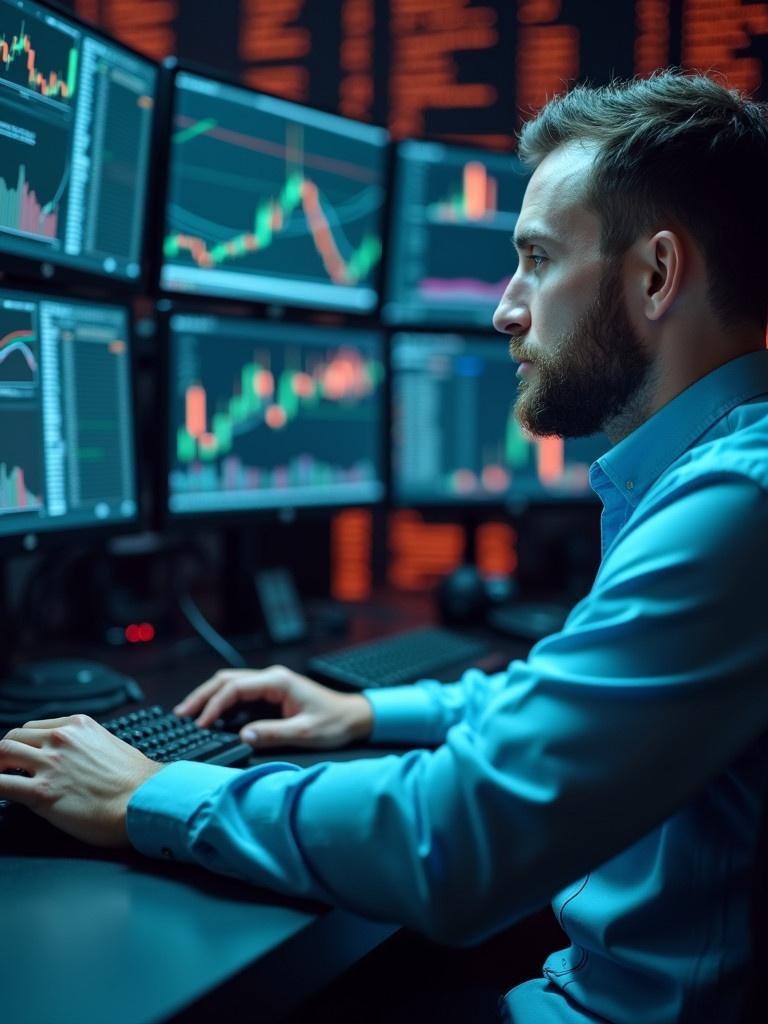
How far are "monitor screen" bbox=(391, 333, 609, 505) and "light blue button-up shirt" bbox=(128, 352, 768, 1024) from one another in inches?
40.4

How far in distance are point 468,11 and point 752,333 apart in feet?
5.34

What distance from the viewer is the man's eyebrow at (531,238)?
975 millimetres

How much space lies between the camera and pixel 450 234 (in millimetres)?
1855

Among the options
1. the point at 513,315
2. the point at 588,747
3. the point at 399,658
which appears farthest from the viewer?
the point at 399,658

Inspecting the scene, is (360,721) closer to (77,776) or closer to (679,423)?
(77,776)

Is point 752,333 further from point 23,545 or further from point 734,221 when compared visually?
point 23,545

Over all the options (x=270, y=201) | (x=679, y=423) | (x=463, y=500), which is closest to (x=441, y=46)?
(x=270, y=201)

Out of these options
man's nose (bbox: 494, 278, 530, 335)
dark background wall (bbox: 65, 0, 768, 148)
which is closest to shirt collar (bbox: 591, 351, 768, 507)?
man's nose (bbox: 494, 278, 530, 335)

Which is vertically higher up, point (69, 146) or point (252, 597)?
point (69, 146)

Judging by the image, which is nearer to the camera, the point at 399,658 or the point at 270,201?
the point at 399,658

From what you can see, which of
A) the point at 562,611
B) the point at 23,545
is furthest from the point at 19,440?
the point at 562,611

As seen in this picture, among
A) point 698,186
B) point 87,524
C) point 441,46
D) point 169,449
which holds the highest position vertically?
point 441,46

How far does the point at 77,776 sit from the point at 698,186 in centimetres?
77

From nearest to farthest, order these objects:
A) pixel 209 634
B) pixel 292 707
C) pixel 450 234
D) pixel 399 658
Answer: pixel 292 707 < pixel 399 658 < pixel 209 634 < pixel 450 234
